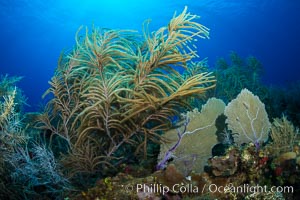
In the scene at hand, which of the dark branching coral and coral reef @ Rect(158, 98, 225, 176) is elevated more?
the dark branching coral

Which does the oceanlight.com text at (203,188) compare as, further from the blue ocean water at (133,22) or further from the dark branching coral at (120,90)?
the blue ocean water at (133,22)

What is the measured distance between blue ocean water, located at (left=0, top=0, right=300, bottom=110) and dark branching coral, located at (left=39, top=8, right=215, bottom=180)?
14.0 meters

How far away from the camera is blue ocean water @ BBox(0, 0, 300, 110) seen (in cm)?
4134

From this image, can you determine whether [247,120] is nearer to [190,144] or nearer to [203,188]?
[190,144]

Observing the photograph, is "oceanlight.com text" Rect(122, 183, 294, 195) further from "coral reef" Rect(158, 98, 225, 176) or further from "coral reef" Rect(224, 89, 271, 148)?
"coral reef" Rect(224, 89, 271, 148)

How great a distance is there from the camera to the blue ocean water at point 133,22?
4134 cm

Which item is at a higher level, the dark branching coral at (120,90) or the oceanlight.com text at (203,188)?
the dark branching coral at (120,90)

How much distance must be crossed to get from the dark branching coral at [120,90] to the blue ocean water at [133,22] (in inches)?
550

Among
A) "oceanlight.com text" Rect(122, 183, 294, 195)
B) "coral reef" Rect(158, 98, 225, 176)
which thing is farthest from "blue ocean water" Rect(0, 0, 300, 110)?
"oceanlight.com text" Rect(122, 183, 294, 195)

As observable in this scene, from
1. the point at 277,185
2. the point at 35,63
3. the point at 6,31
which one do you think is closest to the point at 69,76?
the point at 277,185

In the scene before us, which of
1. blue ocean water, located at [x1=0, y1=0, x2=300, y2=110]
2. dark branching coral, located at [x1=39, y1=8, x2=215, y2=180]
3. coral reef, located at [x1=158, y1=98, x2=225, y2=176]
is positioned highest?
blue ocean water, located at [x1=0, y1=0, x2=300, y2=110]

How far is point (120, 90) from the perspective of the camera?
3822 millimetres

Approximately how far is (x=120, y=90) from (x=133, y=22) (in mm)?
51697

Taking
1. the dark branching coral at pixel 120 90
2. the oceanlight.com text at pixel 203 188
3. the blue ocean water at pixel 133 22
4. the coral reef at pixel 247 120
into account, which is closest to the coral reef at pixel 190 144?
the dark branching coral at pixel 120 90
